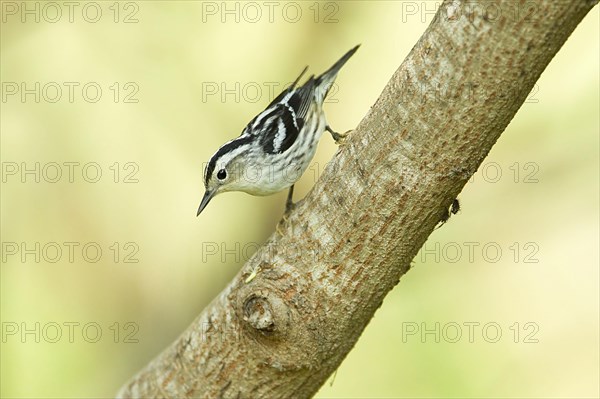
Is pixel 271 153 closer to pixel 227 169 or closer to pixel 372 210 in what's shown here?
pixel 227 169

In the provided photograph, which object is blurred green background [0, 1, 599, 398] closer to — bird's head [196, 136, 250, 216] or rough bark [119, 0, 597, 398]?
bird's head [196, 136, 250, 216]

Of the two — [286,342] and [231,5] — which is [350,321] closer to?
[286,342]

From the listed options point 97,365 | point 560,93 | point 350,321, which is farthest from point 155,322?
point 560,93

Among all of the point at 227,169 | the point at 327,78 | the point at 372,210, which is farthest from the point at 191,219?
the point at 372,210

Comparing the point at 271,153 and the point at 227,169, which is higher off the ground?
the point at 271,153

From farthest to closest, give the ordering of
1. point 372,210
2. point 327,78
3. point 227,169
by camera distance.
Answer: point 327,78 → point 227,169 → point 372,210

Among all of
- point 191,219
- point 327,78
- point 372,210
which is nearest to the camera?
point 372,210

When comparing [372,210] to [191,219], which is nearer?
[372,210]
